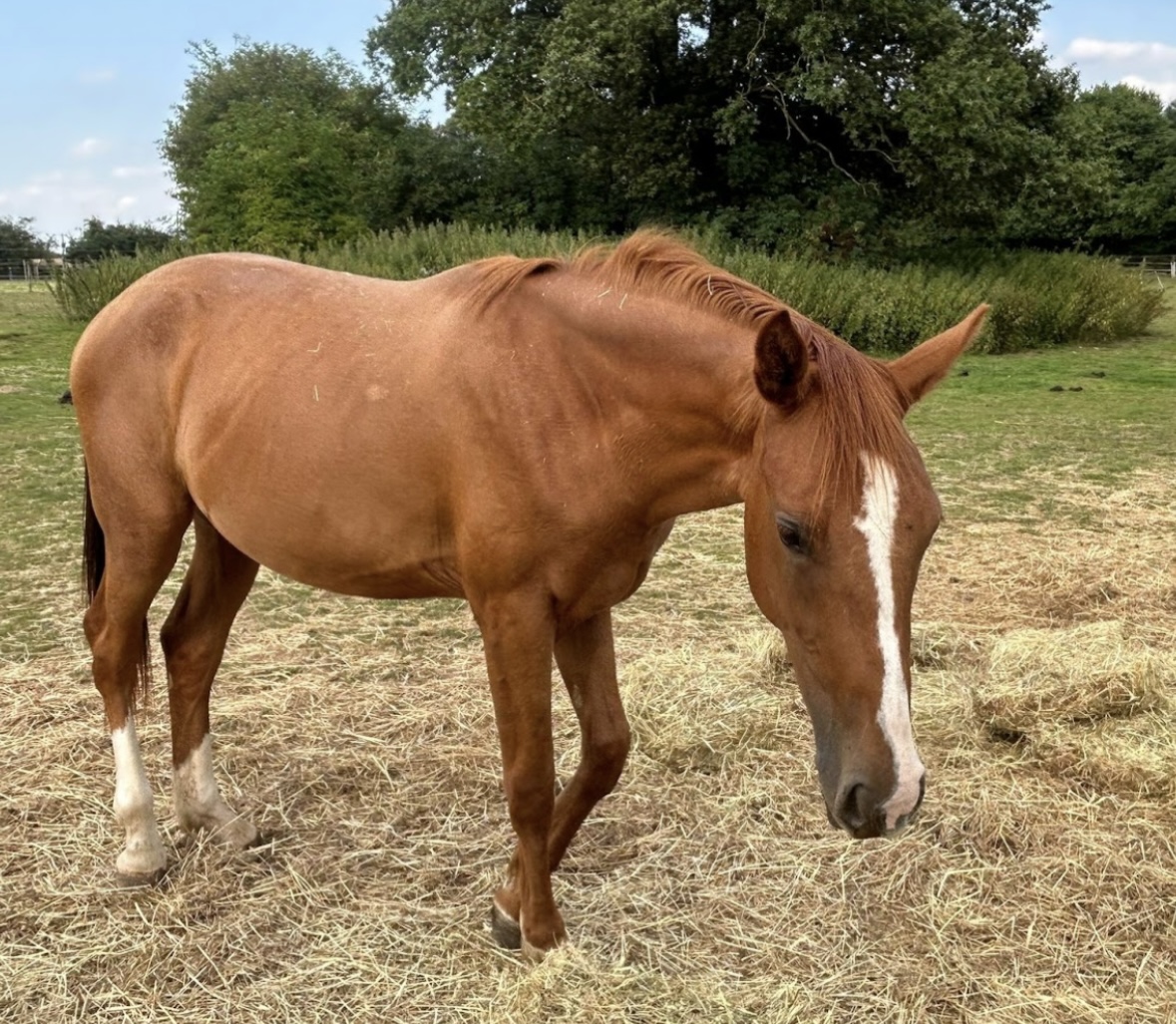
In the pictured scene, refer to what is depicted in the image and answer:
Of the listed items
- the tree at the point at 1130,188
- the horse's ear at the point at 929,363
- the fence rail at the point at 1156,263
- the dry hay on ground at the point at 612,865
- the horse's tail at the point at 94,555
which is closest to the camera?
the horse's ear at the point at 929,363

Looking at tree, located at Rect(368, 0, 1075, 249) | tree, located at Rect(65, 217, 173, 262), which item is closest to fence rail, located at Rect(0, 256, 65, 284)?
tree, located at Rect(65, 217, 173, 262)

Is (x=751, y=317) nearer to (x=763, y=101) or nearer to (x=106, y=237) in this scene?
(x=763, y=101)

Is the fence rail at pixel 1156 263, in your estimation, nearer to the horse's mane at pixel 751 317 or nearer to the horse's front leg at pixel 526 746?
the horse's mane at pixel 751 317

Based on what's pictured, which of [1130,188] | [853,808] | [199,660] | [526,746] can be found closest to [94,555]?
[199,660]

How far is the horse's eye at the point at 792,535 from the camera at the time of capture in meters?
1.93

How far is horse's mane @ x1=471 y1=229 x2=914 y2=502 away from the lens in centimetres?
189

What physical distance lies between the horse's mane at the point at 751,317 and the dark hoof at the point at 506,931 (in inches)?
60.3

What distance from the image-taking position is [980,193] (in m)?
20.9

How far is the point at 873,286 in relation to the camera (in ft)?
55.9

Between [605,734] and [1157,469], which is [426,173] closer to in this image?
[1157,469]

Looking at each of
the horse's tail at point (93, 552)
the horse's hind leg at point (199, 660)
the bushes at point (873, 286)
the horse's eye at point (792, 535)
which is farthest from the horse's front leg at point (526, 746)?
the bushes at point (873, 286)

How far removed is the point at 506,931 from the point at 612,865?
0.49m

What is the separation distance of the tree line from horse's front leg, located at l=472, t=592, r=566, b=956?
18.7m

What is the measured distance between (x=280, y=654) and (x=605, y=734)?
97.4 inches
